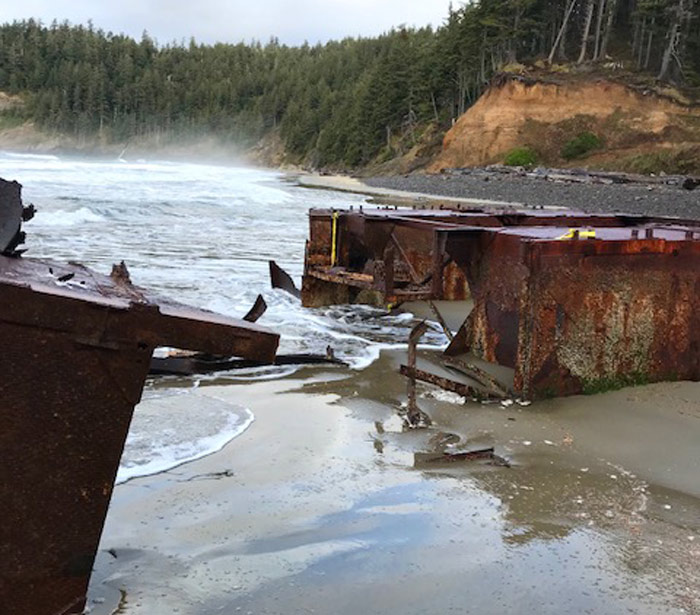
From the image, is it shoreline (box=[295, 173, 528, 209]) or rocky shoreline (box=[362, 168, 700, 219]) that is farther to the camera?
shoreline (box=[295, 173, 528, 209])

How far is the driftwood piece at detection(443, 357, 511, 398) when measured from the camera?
4.95 meters

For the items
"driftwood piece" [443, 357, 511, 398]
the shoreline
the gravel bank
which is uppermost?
the gravel bank

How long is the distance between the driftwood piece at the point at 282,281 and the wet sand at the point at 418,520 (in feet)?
12.4

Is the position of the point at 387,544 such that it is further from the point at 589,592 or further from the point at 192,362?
the point at 192,362

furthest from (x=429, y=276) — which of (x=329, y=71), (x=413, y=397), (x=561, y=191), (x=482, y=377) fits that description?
(x=329, y=71)

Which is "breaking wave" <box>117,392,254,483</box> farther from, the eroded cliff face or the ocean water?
the eroded cliff face

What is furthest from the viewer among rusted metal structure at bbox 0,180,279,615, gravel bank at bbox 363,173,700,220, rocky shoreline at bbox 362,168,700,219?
rocky shoreline at bbox 362,168,700,219

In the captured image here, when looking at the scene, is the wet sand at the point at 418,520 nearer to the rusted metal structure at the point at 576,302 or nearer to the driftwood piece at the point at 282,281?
the rusted metal structure at the point at 576,302

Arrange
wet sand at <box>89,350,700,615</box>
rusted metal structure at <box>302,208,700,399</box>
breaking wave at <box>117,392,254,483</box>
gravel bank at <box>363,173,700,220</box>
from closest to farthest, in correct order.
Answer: wet sand at <box>89,350,700,615</box> → breaking wave at <box>117,392,254,483</box> → rusted metal structure at <box>302,208,700,399</box> → gravel bank at <box>363,173,700,220</box>

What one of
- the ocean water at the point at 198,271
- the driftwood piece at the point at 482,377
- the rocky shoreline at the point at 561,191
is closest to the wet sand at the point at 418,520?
the driftwood piece at the point at 482,377

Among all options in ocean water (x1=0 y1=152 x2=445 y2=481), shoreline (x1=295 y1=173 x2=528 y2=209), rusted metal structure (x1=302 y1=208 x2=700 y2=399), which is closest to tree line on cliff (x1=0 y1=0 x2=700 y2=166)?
shoreline (x1=295 y1=173 x2=528 y2=209)

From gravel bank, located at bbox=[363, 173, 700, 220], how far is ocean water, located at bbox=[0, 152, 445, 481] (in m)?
10.3

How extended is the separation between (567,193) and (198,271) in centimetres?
2353

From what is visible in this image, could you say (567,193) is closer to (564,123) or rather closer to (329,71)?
(564,123)
